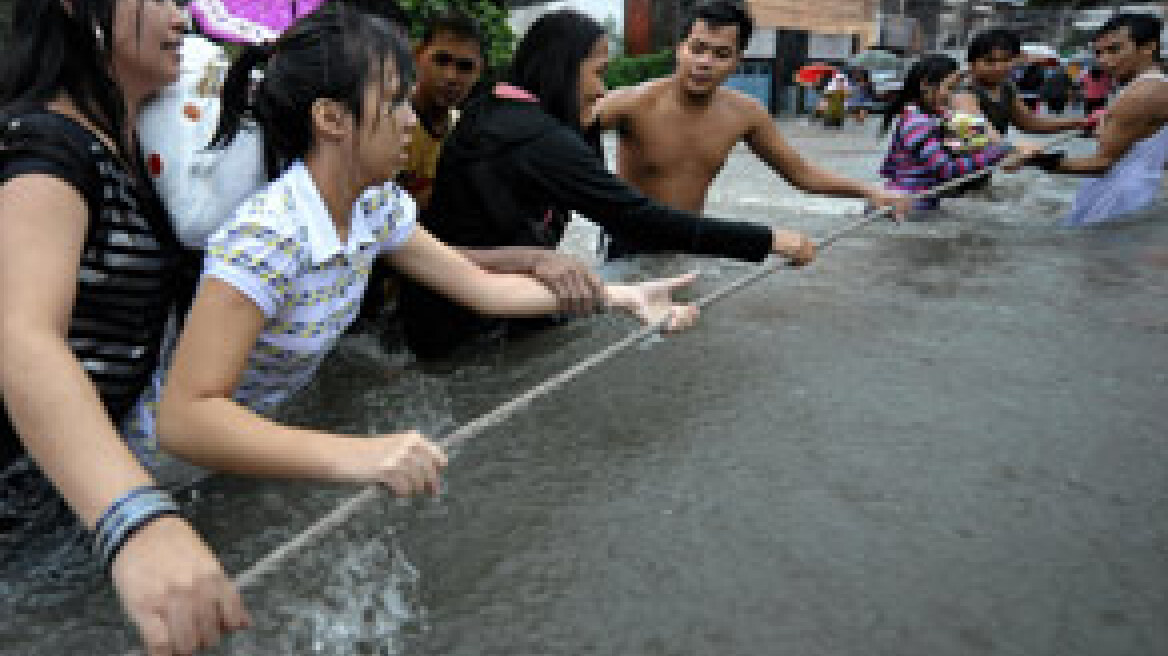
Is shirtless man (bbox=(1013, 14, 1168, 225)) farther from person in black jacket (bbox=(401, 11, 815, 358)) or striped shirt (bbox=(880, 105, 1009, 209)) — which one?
person in black jacket (bbox=(401, 11, 815, 358))

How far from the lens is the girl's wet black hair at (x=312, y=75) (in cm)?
141

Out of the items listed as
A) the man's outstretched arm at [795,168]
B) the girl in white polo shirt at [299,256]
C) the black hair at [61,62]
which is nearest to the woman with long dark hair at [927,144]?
the man's outstretched arm at [795,168]

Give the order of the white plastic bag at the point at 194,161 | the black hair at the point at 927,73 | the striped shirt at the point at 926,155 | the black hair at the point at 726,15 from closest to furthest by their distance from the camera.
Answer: the white plastic bag at the point at 194,161
the black hair at the point at 726,15
the striped shirt at the point at 926,155
the black hair at the point at 927,73

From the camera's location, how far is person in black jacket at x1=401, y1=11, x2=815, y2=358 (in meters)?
2.43

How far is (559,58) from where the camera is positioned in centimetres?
254

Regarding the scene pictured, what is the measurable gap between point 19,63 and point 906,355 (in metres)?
2.75

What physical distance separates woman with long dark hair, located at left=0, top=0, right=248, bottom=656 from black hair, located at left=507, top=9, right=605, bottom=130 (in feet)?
4.02

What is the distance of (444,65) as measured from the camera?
8.87 ft

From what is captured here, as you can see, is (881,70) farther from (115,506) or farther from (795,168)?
(115,506)

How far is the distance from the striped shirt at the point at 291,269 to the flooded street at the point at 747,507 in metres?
0.38

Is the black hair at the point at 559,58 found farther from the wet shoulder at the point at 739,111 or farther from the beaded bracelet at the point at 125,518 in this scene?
the beaded bracelet at the point at 125,518

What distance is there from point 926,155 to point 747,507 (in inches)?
142

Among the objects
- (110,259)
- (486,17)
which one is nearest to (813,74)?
(486,17)

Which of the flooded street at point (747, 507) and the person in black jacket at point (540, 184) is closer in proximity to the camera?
the flooded street at point (747, 507)
